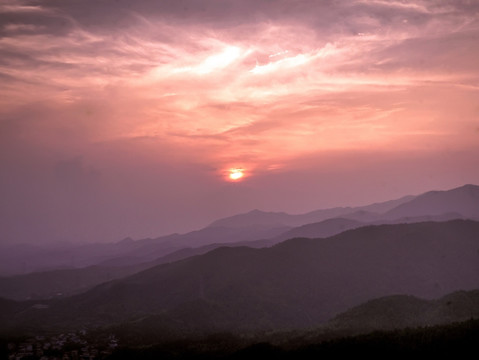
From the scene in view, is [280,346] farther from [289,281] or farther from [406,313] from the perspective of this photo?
[289,281]

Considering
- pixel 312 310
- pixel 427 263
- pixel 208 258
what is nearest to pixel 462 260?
pixel 427 263

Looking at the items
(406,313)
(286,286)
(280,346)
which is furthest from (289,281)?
(280,346)

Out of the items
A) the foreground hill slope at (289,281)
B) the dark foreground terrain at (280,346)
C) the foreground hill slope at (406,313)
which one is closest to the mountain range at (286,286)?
the foreground hill slope at (289,281)

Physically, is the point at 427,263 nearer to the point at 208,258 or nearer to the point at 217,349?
the point at 208,258

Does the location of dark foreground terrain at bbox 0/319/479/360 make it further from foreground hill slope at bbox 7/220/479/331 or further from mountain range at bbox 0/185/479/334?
foreground hill slope at bbox 7/220/479/331

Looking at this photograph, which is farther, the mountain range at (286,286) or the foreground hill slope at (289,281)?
the foreground hill slope at (289,281)

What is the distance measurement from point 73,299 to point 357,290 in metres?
81.0

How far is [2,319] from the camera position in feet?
314

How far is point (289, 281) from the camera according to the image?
105 meters

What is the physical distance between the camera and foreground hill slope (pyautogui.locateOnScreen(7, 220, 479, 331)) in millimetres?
85625

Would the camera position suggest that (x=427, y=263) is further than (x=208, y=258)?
No

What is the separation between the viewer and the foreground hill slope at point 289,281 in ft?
281

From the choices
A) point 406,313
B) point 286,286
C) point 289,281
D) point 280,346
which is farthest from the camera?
point 289,281

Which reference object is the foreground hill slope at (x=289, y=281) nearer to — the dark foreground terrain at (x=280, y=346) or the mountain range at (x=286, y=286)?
the mountain range at (x=286, y=286)
